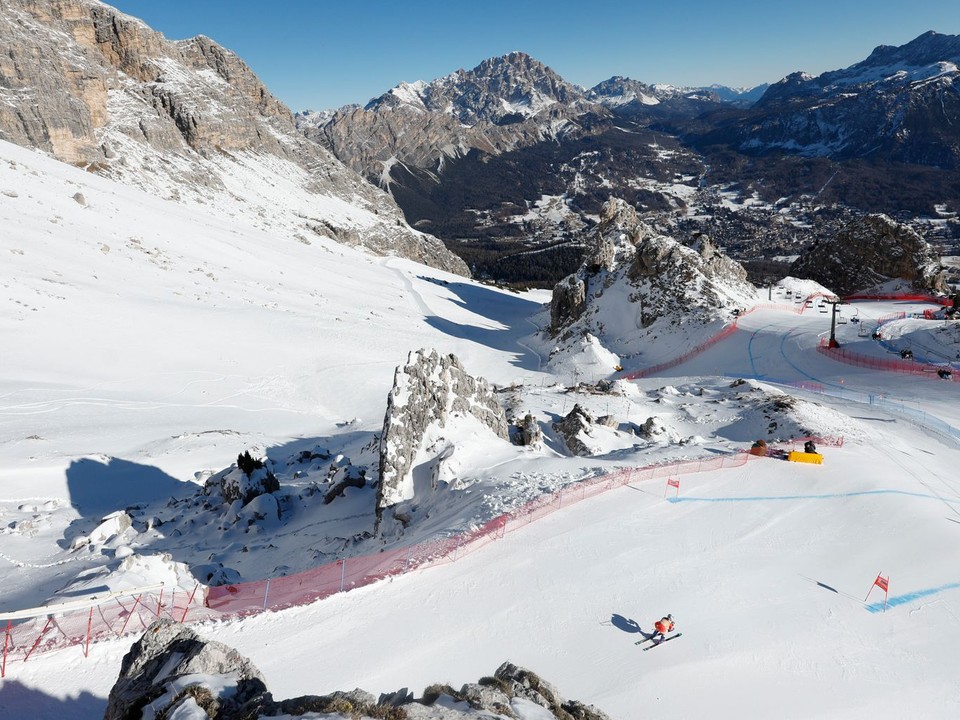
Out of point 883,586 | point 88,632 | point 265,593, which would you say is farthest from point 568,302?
point 88,632

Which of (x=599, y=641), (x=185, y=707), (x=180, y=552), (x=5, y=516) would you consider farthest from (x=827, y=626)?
(x=5, y=516)

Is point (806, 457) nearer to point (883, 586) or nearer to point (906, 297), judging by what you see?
point (883, 586)

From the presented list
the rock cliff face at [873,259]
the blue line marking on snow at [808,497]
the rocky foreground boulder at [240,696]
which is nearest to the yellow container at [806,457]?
the blue line marking on snow at [808,497]

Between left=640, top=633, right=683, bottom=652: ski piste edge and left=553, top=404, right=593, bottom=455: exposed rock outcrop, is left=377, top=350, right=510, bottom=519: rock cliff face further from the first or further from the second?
left=640, top=633, right=683, bottom=652: ski piste edge

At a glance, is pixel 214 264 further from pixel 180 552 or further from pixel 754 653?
pixel 754 653

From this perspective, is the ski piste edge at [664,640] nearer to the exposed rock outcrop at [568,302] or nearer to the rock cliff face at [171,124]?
the exposed rock outcrop at [568,302]
